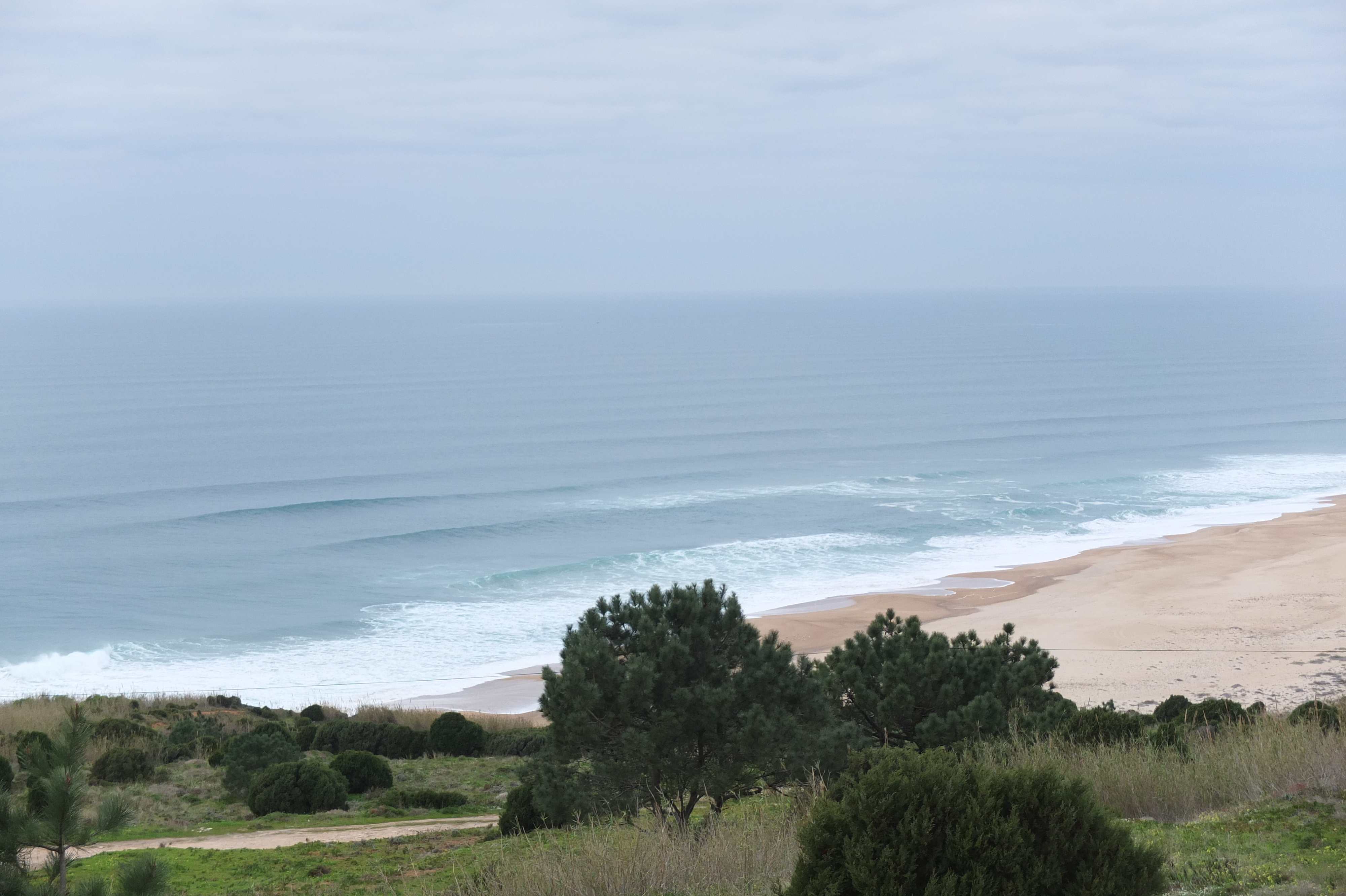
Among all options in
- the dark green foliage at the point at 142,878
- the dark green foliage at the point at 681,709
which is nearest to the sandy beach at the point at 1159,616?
the dark green foliage at the point at 681,709

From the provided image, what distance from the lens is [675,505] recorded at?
50.4 metres

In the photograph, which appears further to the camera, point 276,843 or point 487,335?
point 487,335

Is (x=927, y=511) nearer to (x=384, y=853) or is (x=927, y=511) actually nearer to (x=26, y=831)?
(x=384, y=853)

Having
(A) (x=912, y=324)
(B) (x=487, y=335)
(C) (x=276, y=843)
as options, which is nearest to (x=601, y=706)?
(C) (x=276, y=843)

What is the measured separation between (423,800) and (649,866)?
10.0 meters

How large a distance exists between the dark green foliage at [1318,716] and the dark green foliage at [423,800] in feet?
33.6

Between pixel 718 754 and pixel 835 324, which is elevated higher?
pixel 835 324

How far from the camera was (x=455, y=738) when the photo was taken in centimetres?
1988

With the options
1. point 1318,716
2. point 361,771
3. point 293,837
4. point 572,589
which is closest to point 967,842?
point 1318,716

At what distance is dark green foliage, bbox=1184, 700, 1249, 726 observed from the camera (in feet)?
40.5

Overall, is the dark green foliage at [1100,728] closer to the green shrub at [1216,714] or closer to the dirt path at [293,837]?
the green shrub at [1216,714]

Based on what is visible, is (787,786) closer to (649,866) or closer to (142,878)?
(649,866)

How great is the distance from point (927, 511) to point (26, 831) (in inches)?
1824

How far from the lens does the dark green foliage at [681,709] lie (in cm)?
920
